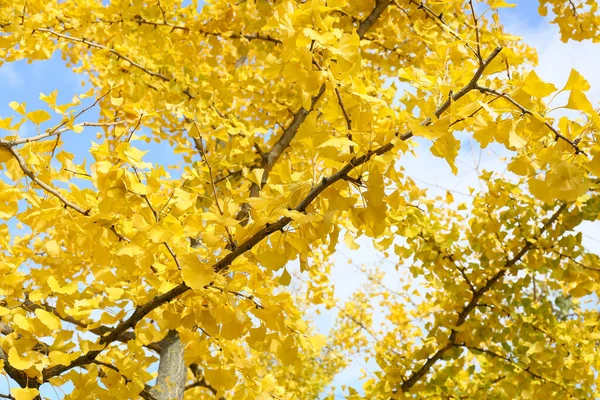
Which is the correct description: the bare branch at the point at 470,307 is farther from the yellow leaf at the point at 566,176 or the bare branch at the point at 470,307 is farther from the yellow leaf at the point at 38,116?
the yellow leaf at the point at 38,116

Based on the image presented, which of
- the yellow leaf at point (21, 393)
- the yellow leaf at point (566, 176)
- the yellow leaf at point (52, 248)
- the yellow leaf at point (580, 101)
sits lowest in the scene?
the yellow leaf at point (21, 393)

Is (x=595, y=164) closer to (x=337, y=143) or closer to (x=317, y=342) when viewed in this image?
(x=337, y=143)

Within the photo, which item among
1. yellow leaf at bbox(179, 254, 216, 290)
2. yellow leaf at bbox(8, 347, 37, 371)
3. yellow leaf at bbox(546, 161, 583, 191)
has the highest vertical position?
yellow leaf at bbox(546, 161, 583, 191)

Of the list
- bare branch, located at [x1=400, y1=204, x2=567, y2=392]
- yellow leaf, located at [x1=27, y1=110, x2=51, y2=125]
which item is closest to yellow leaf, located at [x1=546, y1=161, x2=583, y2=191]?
yellow leaf, located at [x1=27, y1=110, x2=51, y2=125]

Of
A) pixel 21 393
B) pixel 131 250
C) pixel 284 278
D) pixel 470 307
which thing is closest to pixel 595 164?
pixel 284 278

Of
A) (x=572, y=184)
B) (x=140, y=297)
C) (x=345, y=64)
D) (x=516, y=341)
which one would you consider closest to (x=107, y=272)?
(x=140, y=297)

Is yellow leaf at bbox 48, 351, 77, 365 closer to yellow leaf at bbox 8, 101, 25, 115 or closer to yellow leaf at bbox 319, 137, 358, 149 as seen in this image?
yellow leaf at bbox 8, 101, 25, 115

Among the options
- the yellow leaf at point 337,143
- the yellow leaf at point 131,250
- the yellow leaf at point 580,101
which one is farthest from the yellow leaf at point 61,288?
the yellow leaf at point 580,101

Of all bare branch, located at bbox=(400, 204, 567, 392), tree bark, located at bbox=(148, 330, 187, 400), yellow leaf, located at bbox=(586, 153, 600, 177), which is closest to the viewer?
yellow leaf, located at bbox=(586, 153, 600, 177)

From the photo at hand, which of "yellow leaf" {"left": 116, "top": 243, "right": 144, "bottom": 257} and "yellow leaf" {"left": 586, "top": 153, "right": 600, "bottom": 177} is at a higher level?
"yellow leaf" {"left": 586, "top": 153, "right": 600, "bottom": 177}

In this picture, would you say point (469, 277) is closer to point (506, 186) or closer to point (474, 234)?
point (474, 234)

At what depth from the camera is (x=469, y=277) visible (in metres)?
3.10

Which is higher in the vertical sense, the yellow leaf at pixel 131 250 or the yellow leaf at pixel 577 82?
the yellow leaf at pixel 577 82

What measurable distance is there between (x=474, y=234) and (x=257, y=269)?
2.35 metres
